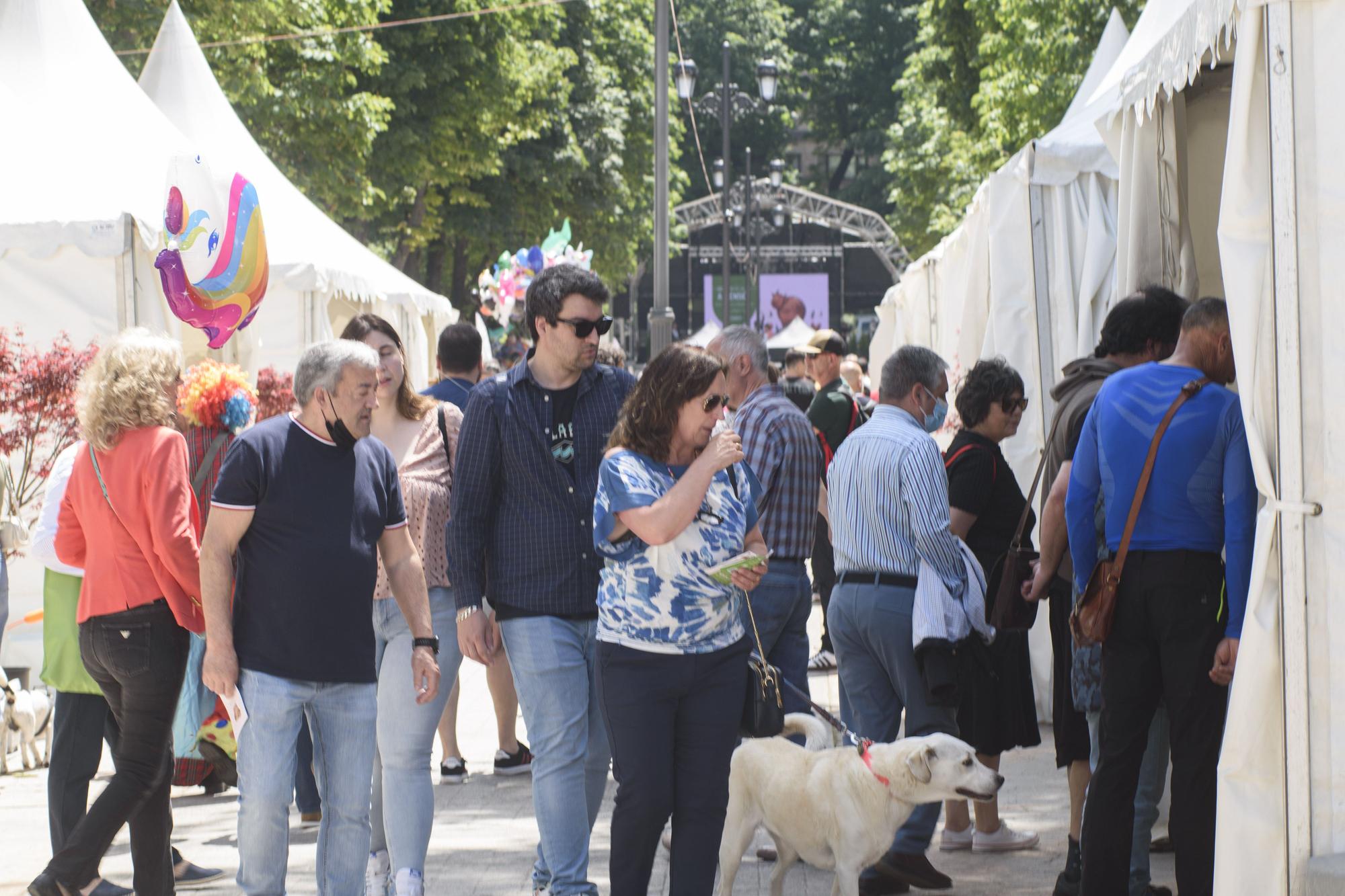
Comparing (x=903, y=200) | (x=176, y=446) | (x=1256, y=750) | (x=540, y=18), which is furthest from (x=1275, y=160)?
(x=903, y=200)

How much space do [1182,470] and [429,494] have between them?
2.53 m

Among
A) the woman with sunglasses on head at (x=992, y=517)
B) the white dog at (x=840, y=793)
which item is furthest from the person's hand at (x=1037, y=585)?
the white dog at (x=840, y=793)

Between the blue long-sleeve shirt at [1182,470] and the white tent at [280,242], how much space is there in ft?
31.0

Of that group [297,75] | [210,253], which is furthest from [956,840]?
[297,75]

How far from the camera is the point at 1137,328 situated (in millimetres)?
5398

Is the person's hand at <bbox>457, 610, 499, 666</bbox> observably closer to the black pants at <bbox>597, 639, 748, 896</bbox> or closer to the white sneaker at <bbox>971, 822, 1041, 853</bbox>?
the black pants at <bbox>597, 639, 748, 896</bbox>

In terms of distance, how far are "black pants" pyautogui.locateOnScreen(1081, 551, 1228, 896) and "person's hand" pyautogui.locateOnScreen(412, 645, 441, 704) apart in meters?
2.06

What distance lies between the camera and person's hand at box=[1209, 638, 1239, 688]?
437 centimetres

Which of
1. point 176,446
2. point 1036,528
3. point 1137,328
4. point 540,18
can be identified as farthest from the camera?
point 540,18

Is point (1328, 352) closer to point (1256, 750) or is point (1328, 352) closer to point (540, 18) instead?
point (1256, 750)

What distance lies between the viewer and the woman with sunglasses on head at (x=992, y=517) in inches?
231

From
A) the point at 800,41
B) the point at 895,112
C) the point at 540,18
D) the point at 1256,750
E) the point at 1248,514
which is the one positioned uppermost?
the point at 800,41

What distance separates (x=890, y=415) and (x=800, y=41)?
7706 cm

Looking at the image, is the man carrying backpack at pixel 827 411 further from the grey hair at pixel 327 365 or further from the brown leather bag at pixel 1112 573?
the grey hair at pixel 327 365
